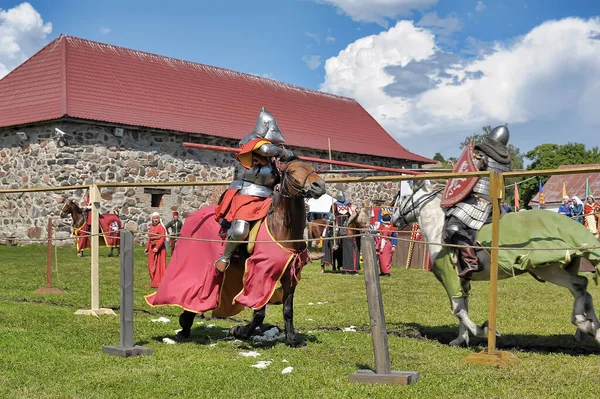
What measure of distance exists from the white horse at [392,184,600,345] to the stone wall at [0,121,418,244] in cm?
1560

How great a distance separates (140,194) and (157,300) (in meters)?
16.2

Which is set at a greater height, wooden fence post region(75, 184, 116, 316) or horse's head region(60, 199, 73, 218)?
horse's head region(60, 199, 73, 218)

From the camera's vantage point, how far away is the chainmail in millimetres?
7555

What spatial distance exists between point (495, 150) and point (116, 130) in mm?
17333

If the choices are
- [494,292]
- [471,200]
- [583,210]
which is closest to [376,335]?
[494,292]

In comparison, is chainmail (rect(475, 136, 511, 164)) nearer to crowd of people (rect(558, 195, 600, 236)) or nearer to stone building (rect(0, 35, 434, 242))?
crowd of people (rect(558, 195, 600, 236))

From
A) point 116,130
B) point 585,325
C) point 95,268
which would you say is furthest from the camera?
point 116,130

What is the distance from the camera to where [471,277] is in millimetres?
7543

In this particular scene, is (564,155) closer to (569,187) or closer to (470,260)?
A: (569,187)

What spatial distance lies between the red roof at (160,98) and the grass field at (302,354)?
1183 cm

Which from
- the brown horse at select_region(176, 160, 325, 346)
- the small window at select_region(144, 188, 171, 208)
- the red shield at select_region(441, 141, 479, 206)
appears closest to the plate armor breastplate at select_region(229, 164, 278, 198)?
the brown horse at select_region(176, 160, 325, 346)

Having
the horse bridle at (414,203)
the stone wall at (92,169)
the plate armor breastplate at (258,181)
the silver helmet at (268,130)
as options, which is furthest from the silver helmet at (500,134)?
the stone wall at (92,169)

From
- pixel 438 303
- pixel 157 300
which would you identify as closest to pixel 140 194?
pixel 438 303

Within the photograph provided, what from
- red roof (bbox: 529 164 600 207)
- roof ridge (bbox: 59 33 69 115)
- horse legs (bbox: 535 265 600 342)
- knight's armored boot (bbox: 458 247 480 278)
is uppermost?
roof ridge (bbox: 59 33 69 115)
